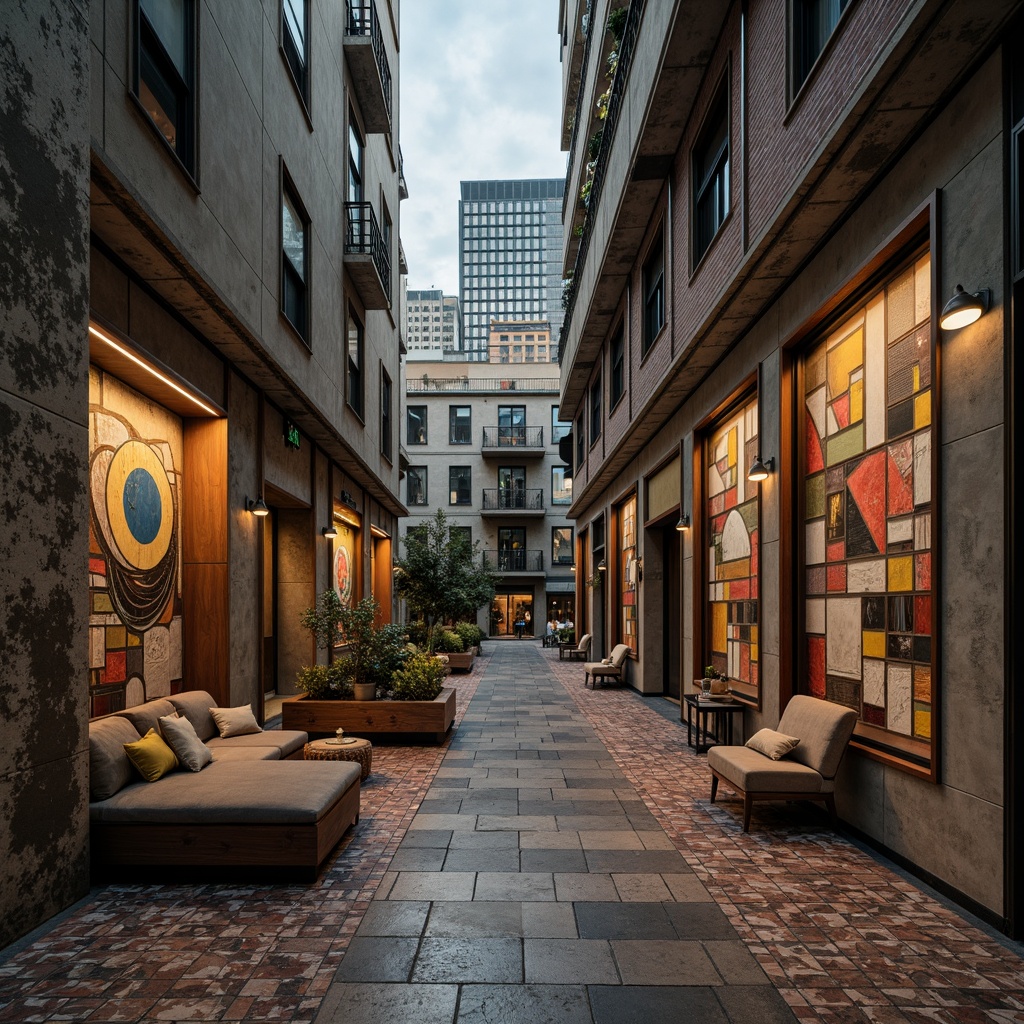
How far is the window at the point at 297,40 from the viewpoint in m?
10.3

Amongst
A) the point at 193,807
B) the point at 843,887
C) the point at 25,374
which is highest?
the point at 25,374

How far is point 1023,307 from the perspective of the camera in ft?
13.3

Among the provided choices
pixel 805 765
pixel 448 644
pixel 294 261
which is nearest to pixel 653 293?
pixel 294 261

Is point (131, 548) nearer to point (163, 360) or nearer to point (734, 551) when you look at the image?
point (163, 360)

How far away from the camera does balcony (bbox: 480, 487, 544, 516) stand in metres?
35.6

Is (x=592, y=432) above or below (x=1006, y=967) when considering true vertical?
above

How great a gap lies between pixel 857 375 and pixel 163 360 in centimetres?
624

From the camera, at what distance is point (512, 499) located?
35875mm

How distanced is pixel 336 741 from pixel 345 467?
9.21m

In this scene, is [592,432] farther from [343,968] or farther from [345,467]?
[343,968]

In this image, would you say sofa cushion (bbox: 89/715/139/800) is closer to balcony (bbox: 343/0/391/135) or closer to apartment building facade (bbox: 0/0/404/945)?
apartment building facade (bbox: 0/0/404/945)

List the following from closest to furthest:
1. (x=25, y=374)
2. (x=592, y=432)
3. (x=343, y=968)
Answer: (x=343, y=968), (x=25, y=374), (x=592, y=432)

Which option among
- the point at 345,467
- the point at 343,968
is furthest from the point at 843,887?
the point at 345,467

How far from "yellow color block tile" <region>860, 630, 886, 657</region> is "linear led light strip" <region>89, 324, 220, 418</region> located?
6.48 meters
